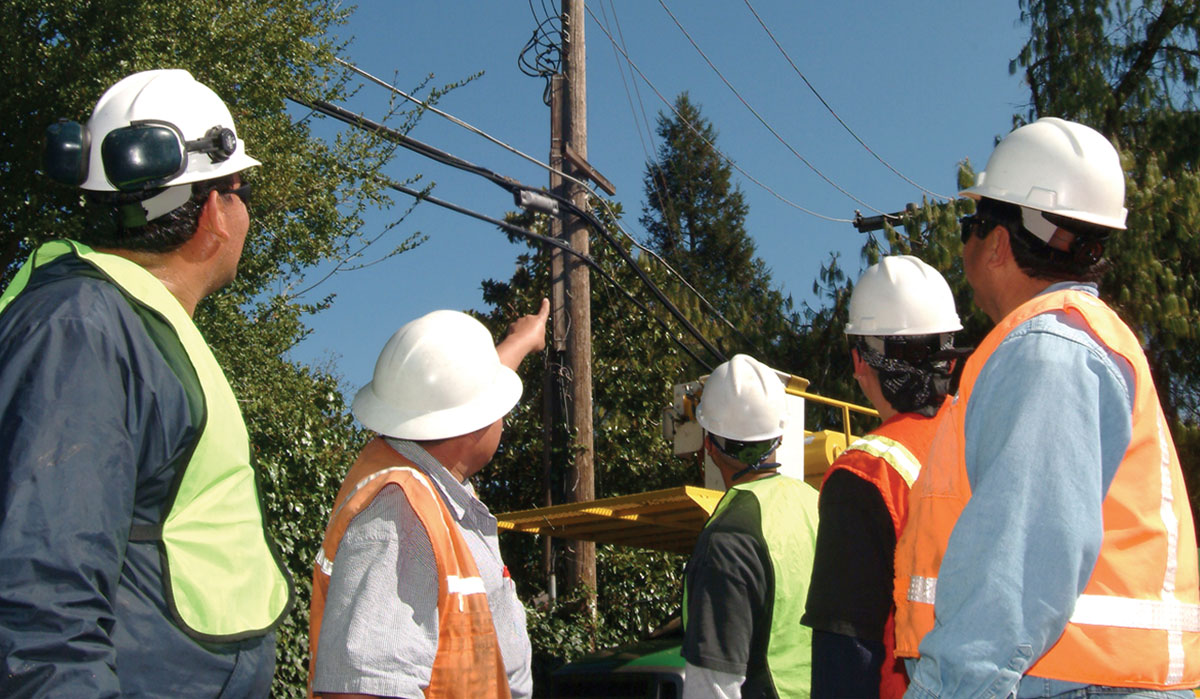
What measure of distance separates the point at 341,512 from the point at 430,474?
0.83 feet

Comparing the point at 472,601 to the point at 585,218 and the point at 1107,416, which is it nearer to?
the point at 1107,416

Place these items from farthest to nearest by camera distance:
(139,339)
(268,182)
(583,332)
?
(583,332), (268,182), (139,339)

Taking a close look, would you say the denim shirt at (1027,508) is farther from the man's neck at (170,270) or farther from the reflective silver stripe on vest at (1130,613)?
the man's neck at (170,270)

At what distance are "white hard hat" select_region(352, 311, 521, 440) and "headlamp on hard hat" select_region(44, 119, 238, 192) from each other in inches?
26.8

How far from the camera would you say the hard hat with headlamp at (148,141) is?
219 cm

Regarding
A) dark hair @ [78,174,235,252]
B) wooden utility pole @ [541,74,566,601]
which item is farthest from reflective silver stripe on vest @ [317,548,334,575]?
wooden utility pole @ [541,74,566,601]

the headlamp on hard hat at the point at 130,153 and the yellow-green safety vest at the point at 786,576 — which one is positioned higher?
the headlamp on hard hat at the point at 130,153

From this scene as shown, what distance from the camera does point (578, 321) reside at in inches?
449

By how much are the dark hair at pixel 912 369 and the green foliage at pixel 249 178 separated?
16.5 feet

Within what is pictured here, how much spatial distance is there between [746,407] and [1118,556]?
2.18 m

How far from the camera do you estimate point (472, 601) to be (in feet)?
8.16

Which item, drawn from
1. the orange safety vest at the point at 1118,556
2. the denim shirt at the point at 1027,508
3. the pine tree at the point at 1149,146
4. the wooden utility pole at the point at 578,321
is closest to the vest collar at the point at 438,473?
the orange safety vest at the point at 1118,556

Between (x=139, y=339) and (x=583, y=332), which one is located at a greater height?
(x=583, y=332)

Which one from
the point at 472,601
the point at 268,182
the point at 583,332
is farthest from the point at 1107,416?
the point at 583,332
